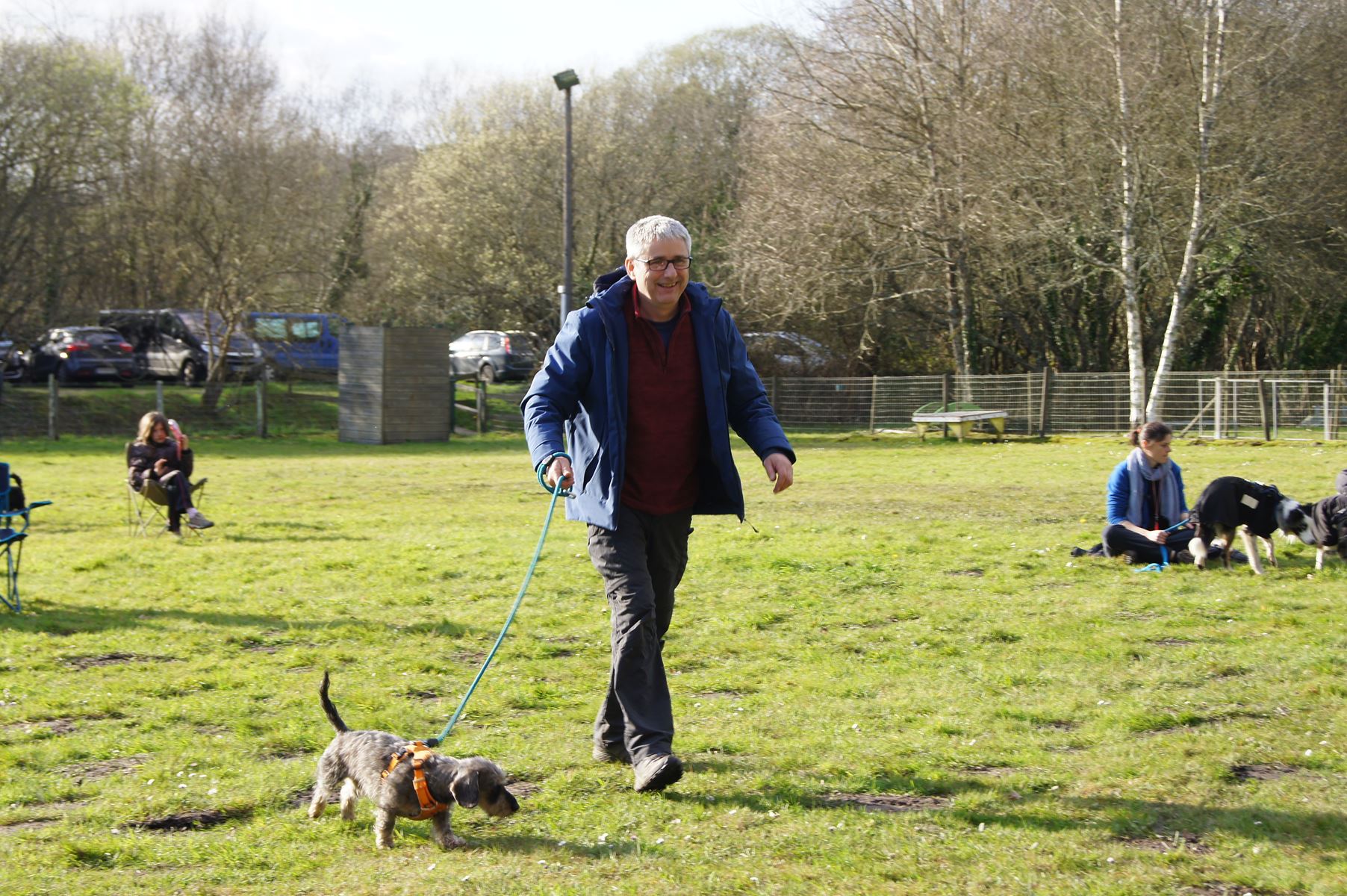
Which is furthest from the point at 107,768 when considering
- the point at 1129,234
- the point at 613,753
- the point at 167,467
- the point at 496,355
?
the point at 496,355

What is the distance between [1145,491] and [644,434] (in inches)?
260

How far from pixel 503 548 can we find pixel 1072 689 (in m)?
6.08

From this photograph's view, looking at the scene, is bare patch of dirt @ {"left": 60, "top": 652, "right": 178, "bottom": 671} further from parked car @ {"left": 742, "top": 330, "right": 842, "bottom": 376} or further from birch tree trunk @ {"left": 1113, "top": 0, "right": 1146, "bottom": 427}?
parked car @ {"left": 742, "top": 330, "right": 842, "bottom": 376}

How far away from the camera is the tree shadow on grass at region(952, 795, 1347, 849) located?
170 inches

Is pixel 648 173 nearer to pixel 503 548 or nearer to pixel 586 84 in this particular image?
pixel 586 84

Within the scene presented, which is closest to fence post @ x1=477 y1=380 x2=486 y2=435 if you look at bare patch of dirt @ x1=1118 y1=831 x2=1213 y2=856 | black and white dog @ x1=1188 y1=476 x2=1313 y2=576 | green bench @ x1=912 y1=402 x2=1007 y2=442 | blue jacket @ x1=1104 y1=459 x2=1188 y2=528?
green bench @ x1=912 y1=402 x2=1007 y2=442

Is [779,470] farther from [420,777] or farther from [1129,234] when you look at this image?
[1129,234]

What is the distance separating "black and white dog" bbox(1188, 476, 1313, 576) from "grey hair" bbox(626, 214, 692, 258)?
6.22 m

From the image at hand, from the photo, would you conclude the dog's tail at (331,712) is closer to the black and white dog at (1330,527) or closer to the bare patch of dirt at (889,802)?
the bare patch of dirt at (889,802)

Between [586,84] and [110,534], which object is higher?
[586,84]

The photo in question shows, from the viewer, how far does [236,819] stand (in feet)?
15.4

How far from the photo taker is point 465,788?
4.30 m

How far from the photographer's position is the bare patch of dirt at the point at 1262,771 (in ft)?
16.2

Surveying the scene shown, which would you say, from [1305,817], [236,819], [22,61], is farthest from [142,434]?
[22,61]
